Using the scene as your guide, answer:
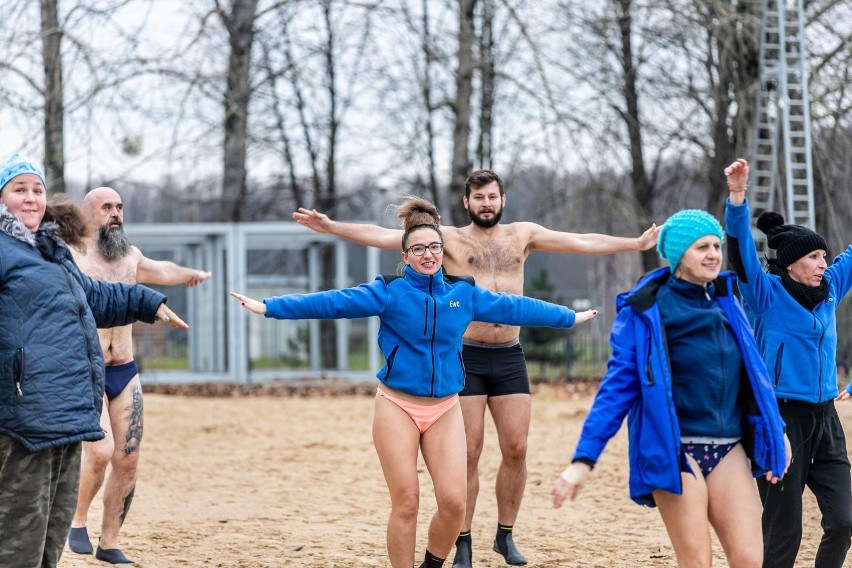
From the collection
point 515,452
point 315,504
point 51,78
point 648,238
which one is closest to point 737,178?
point 648,238

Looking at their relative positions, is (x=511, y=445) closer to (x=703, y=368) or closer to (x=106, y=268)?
(x=703, y=368)

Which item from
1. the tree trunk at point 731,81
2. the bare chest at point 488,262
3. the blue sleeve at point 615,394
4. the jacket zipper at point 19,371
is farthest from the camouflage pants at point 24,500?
the tree trunk at point 731,81

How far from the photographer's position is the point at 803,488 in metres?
5.55

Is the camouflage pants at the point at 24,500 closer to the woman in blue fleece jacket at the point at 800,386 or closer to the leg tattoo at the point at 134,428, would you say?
the leg tattoo at the point at 134,428

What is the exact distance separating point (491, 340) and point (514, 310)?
Answer: 1027 millimetres

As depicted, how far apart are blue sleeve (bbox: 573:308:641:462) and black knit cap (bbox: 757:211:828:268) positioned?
1506mm

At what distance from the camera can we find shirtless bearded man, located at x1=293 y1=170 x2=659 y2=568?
6.73 m

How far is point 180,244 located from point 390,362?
61.8 feet

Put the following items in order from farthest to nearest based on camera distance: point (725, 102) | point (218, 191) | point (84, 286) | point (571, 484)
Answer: point (218, 191), point (725, 102), point (84, 286), point (571, 484)

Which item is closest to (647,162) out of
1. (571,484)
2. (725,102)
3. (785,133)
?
(725,102)

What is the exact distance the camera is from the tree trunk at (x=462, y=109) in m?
18.4

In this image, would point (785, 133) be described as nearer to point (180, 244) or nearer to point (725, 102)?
point (725, 102)

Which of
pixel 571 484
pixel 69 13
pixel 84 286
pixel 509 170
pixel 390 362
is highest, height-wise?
pixel 69 13

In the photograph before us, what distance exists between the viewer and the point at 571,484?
166 inches
